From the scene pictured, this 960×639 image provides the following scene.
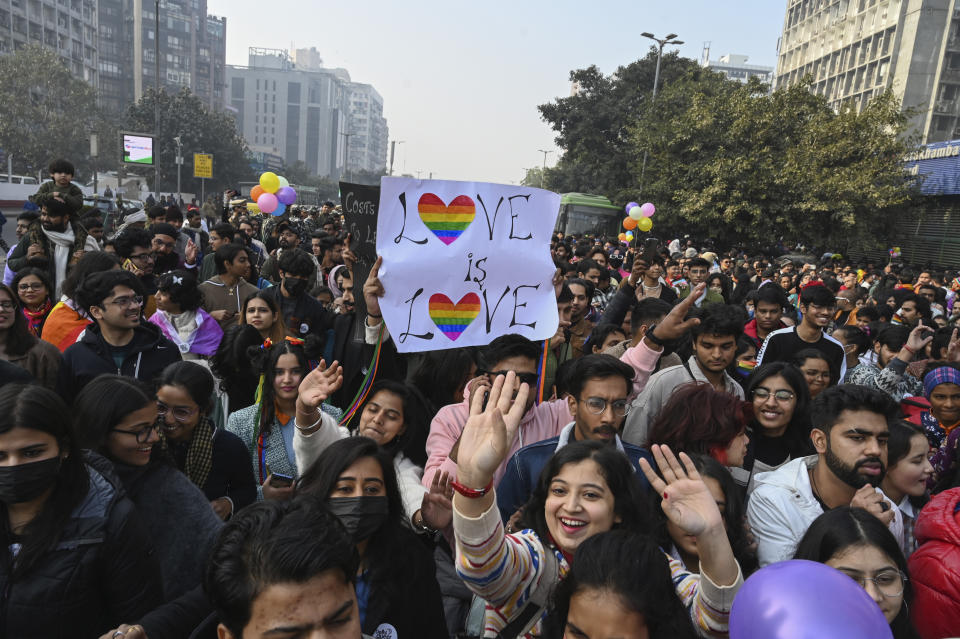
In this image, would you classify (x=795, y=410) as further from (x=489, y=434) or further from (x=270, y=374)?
(x=270, y=374)

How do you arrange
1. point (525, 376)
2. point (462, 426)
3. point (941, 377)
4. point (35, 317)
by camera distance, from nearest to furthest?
point (462, 426) → point (525, 376) → point (941, 377) → point (35, 317)

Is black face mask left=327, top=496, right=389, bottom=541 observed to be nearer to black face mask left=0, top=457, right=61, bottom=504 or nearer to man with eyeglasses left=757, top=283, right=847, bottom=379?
→ black face mask left=0, top=457, right=61, bottom=504

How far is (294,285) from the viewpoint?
5039 millimetres

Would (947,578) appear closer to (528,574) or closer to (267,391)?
(528,574)

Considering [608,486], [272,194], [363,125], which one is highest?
[363,125]

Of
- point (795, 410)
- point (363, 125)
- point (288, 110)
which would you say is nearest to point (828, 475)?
point (795, 410)

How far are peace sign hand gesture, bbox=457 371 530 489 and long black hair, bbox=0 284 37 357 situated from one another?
292 centimetres

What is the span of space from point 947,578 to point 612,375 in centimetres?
136

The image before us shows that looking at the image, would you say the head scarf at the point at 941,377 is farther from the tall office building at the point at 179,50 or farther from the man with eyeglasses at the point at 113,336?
the tall office building at the point at 179,50

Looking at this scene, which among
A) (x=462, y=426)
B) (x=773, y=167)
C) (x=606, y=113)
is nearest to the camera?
(x=462, y=426)

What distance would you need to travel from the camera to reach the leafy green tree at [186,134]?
49938mm

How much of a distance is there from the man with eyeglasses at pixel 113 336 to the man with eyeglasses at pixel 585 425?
213 centimetres

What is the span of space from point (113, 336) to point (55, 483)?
6.31 feet

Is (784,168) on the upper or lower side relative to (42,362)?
upper
